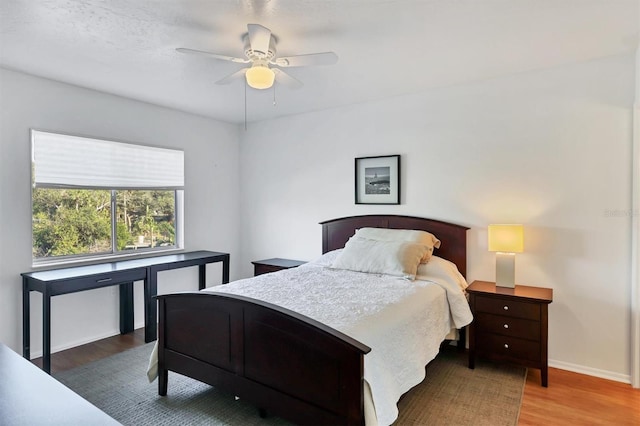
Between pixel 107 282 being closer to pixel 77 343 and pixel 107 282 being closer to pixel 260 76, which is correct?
pixel 77 343

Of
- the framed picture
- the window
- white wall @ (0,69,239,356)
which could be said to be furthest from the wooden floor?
the framed picture

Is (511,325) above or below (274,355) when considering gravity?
below

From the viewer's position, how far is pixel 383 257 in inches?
127

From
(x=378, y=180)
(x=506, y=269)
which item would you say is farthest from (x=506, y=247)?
(x=378, y=180)

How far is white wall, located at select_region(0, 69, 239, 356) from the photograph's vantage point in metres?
3.07

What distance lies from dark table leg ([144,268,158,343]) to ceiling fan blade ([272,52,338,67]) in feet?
8.07

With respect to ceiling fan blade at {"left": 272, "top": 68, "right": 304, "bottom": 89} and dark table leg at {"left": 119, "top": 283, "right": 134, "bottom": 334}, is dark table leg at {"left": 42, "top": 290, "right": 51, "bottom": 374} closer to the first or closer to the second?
dark table leg at {"left": 119, "top": 283, "right": 134, "bottom": 334}

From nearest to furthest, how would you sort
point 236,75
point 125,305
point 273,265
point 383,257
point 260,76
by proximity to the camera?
point 260,76, point 236,75, point 383,257, point 125,305, point 273,265

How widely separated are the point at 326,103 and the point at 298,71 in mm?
1072

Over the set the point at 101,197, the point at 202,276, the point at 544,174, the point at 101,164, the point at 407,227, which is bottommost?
the point at 202,276

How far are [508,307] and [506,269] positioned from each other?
344 mm

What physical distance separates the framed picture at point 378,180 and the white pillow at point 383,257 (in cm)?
64

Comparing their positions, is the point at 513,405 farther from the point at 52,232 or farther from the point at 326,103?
the point at 52,232

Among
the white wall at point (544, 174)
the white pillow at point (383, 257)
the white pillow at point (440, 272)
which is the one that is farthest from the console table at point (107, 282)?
the white pillow at point (440, 272)
